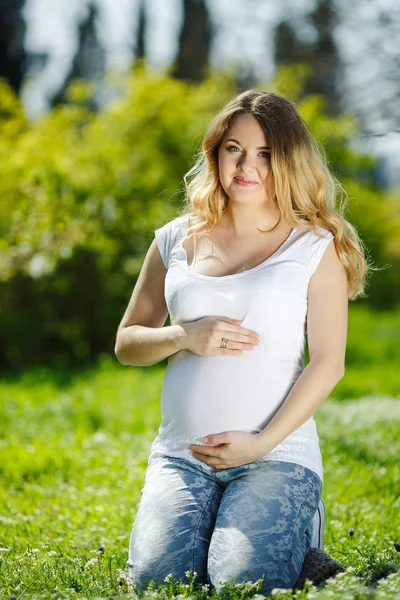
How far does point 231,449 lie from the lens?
2604 mm

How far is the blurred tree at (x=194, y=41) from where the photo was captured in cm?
1581

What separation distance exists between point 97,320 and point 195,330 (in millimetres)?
6567

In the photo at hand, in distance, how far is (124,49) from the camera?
57.3 feet

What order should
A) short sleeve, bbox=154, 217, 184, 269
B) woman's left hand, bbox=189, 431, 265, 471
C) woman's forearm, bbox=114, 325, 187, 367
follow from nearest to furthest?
woman's left hand, bbox=189, 431, 265, 471
woman's forearm, bbox=114, 325, 187, 367
short sleeve, bbox=154, 217, 184, 269

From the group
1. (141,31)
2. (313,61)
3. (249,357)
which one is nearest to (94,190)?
(249,357)

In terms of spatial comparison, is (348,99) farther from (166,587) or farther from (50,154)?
(166,587)

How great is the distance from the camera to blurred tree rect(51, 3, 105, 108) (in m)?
19.7

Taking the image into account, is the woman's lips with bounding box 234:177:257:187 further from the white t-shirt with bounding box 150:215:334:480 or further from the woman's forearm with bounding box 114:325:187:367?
the woman's forearm with bounding box 114:325:187:367

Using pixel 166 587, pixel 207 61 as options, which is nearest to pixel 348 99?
pixel 166 587

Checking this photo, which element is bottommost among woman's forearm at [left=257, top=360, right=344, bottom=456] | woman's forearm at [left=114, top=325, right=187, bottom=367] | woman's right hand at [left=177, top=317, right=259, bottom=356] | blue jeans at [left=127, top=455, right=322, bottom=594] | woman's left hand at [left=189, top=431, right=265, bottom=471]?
blue jeans at [left=127, top=455, right=322, bottom=594]

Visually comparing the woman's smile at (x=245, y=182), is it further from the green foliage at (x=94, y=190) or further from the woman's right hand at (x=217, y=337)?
the green foliage at (x=94, y=190)

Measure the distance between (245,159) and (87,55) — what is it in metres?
19.4

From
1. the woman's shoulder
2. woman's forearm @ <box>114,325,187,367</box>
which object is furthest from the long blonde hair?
woman's forearm @ <box>114,325,187,367</box>

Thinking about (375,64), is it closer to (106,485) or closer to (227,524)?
(106,485)
